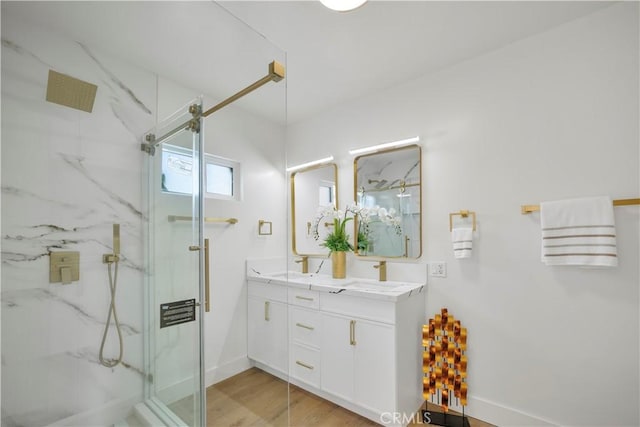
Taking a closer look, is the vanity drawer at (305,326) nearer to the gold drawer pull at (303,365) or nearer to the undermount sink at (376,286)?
the gold drawer pull at (303,365)

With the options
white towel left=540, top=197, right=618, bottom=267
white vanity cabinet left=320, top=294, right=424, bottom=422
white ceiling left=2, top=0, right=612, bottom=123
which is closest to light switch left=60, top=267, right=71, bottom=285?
white ceiling left=2, top=0, right=612, bottom=123

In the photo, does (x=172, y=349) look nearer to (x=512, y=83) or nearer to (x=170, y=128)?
(x=170, y=128)

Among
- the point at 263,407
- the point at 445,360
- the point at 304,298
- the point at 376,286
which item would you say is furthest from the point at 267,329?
the point at 445,360

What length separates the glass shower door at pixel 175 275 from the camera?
1390 mm

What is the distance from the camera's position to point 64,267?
115 cm

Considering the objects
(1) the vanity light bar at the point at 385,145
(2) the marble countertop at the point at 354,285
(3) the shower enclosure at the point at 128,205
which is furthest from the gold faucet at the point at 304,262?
(3) the shower enclosure at the point at 128,205

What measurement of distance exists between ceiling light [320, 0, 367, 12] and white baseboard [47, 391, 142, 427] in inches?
81.7

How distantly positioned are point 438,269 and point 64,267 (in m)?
2.13

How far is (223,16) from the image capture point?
153 centimetres

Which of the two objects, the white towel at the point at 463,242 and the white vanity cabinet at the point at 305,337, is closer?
the white towel at the point at 463,242

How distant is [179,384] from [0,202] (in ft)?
3.42

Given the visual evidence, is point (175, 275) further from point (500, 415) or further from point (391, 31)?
point (500, 415)

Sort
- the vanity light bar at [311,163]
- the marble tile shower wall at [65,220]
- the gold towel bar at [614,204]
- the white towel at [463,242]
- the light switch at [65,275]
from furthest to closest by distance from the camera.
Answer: the vanity light bar at [311,163] → the white towel at [463,242] → the gold towel bar at [614,204] → the light switch at [65,275] → the marble tile shower wall at [65,220]

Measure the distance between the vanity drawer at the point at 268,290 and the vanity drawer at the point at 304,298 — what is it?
383 millimetres
